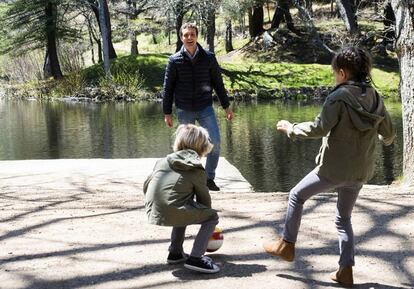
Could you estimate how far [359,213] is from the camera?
455 cm

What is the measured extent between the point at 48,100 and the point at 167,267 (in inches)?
1052

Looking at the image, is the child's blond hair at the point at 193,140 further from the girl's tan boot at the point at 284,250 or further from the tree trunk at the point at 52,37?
the tree trunk at the point at 52,37

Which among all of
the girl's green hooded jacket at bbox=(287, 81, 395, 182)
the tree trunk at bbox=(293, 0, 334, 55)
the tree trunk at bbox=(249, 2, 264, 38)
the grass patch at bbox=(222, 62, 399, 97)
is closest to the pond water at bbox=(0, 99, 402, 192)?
the tree trunk at bbox=(293, 0, 334, 55)

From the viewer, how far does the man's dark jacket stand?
5660mm

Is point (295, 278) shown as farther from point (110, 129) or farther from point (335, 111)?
point (110, 129)

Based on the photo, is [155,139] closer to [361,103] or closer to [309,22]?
[361,103]

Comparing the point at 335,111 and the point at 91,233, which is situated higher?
the point at 335,111

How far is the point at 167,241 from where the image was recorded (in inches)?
153

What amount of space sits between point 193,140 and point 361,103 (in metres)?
0.91

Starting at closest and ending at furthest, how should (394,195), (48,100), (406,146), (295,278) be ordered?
(295,278), (394,195), (406,146), (48,100)

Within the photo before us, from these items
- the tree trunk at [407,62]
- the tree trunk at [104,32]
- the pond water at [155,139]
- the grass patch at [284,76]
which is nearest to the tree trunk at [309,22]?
the tree trunk at [407,62]

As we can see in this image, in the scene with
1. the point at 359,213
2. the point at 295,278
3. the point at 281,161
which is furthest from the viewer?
the point at 281,161

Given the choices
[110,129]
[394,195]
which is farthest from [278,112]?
[394,195]

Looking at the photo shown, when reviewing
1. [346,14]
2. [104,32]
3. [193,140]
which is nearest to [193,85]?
[193,140]
